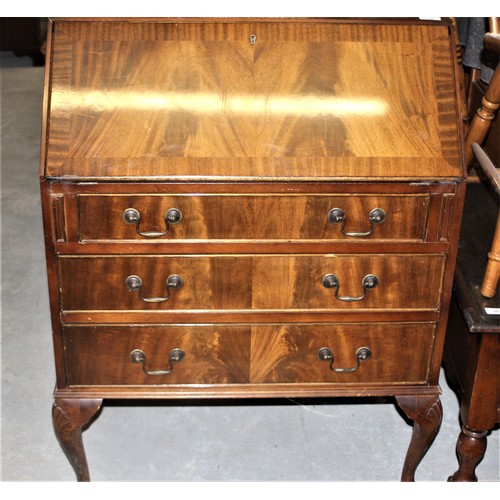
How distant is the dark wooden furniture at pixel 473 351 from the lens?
89.7 inches

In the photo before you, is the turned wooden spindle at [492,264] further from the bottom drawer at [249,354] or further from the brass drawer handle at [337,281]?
the brass drawer handle at [337,281]

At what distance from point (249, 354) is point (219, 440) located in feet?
1.98

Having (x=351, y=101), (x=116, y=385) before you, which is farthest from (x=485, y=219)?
(x=116, y=385)

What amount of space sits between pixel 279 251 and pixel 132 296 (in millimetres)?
397

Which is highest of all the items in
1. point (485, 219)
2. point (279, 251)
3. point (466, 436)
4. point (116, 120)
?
point (116, 120)

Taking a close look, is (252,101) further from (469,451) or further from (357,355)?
(469,451)

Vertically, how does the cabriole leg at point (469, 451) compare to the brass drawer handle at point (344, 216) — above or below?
below

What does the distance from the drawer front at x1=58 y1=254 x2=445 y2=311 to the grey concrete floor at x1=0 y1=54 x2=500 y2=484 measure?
0.69 meters

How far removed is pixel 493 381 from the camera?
2322 mm

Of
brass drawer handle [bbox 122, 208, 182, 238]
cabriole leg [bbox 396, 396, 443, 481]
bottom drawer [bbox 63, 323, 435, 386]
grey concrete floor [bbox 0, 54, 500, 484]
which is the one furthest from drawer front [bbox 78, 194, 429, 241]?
grey concrete floor [bbox 0, 54, 500, 484]

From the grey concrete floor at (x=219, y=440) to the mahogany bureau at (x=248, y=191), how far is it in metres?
0.52

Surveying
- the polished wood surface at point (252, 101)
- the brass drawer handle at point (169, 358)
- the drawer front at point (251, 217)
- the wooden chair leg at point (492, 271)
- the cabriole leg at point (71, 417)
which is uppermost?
the polished wood surface at point (252, 101)

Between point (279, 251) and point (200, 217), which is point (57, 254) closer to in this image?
point (200, 217)

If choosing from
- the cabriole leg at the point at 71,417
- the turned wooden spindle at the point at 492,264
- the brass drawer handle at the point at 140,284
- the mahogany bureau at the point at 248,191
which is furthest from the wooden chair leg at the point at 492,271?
the cabriole leg at the point at 71,417
